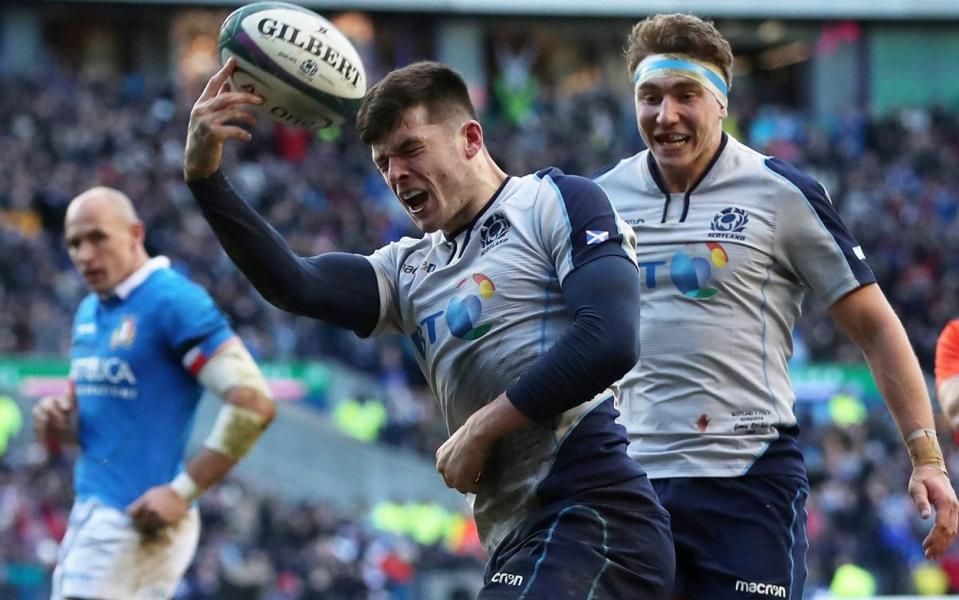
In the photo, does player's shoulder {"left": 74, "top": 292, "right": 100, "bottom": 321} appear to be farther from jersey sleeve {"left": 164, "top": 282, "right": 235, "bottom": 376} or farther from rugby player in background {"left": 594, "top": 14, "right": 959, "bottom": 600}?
rugby player in background {"left": 594, "top": 14, "right": 959, "bottom": 600}

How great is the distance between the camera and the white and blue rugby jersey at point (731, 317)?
500 centimetres

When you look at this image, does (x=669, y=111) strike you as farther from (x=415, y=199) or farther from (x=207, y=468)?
(x=207, y=468)

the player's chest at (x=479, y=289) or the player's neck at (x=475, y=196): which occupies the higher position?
the player's neck at (x=475, y=196)

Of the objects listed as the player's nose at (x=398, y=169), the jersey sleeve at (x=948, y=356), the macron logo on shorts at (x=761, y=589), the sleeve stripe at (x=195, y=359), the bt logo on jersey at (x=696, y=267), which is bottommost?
the macron logo on shorts at (x=761, y=589)

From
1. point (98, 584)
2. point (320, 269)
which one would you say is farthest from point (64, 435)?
point (320, 269)

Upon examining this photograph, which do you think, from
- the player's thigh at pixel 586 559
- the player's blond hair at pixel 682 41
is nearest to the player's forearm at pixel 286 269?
the player's thigh at pixel 586 559

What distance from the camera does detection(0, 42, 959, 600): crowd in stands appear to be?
1875 cm

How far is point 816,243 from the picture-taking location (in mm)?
4988

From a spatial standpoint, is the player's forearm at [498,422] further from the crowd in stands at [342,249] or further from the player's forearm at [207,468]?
the crowd in stands at [342,249]

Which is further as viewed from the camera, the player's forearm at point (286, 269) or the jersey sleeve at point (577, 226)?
the player's forearm at point (286, 269)

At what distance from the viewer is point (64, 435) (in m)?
6.52

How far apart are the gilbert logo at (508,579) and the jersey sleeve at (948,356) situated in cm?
197

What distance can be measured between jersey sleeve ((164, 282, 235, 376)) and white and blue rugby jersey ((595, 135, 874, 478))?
197 cm

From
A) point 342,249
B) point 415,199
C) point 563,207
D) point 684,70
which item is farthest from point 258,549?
point 563,207
